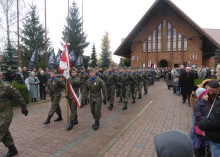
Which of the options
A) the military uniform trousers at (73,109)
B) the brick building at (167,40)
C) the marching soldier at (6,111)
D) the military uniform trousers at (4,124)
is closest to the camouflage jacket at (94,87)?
the military uniform trousers at (73,109)

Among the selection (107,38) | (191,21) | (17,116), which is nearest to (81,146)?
(17,116)

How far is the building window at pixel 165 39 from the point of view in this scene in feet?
102

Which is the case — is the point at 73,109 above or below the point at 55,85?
below

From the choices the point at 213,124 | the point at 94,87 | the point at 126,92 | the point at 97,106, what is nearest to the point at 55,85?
the point at 94,87

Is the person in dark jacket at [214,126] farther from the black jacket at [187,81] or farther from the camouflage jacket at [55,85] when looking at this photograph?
the black jacket at [187,81]

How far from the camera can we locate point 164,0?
29484mm

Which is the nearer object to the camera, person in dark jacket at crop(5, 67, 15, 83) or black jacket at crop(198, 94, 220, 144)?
black jacket at crop(198, 94, 220, 144)

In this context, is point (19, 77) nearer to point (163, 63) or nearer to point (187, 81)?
point (187, 81)

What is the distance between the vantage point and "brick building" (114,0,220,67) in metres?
29.5

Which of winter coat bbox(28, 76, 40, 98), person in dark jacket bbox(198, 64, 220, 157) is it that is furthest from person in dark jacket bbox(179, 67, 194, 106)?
winter coat bbox(28, 76, 40, 98)

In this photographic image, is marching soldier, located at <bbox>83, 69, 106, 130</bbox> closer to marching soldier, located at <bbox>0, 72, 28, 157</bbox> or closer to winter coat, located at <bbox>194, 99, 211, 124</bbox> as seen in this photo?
marching soldier, located at <bbox>0, 72, 28, 157</bbox>

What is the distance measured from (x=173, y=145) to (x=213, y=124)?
1.67 metres

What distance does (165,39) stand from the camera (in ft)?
104

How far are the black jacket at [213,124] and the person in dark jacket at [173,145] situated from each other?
1.50m
